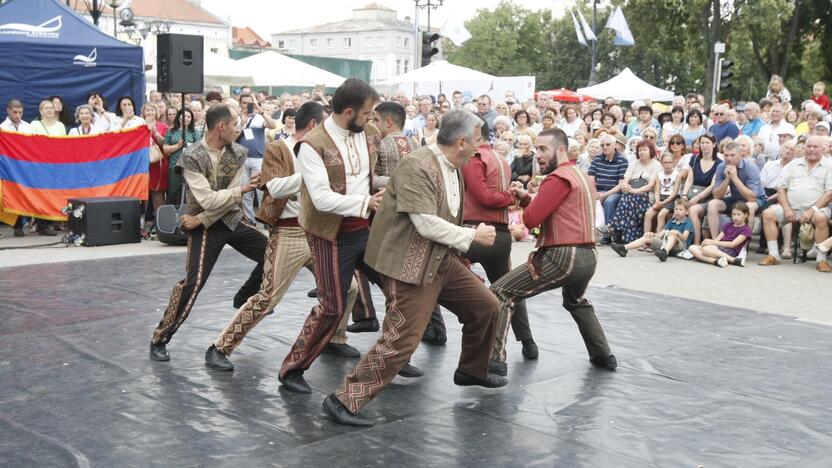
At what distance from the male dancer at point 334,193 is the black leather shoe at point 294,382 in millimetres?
118

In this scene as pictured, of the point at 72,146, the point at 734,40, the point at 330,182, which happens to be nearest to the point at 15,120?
the point at 72,146

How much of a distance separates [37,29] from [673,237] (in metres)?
9.13

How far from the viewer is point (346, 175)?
5.10m

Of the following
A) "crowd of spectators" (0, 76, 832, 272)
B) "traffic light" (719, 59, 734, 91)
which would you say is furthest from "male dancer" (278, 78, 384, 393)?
"traffic light" (719, 59, 734, 91)

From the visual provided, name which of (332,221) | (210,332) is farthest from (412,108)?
(332,221)

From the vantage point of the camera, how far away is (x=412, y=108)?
16359 mm

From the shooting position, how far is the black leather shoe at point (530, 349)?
245 inches

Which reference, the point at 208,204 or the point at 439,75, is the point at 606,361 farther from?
the point at 439,75

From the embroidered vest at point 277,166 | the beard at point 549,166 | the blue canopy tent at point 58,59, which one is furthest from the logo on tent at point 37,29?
the beard at point 549,166

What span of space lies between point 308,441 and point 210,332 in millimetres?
2492

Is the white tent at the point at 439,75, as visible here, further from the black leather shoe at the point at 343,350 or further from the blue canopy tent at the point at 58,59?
the black leather shoe at the point at 343,350

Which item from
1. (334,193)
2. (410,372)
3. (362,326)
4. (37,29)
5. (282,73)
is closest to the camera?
(334,193)

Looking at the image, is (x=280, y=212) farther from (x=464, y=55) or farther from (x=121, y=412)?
(x=464, y=55)

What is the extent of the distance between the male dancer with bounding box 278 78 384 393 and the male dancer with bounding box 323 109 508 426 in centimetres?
33
